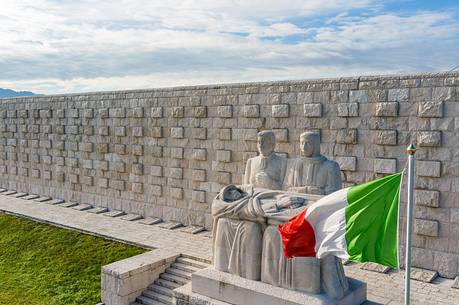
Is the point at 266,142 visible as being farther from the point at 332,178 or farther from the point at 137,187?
the point at 137,187

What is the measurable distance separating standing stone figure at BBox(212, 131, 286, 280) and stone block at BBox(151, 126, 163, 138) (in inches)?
225

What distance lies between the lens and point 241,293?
662 centimetres

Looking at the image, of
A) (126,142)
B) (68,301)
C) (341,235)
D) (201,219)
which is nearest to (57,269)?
(68,301)

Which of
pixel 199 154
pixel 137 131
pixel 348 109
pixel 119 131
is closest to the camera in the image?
pixel 348 109

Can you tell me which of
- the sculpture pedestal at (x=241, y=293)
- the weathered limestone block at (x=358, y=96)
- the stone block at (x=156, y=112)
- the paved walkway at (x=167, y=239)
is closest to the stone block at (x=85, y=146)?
the paved walkway at (x=167, y=239)

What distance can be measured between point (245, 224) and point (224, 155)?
181 inches

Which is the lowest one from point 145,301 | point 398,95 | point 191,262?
point 145,301

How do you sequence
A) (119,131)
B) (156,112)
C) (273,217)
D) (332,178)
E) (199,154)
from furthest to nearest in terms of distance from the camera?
(119,131), (156,112), (199,154), (332,178), (273,217)

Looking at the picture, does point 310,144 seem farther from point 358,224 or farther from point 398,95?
point 398,95

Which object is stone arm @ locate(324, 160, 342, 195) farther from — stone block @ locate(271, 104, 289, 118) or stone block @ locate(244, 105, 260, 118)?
stone block @ locate(244, 105, 260, 118)

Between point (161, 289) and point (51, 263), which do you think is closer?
point (161, 289)

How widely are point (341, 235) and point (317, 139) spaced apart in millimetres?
1938

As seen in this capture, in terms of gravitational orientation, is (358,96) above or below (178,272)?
above

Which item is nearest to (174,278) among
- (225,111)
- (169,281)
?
(169,281)
